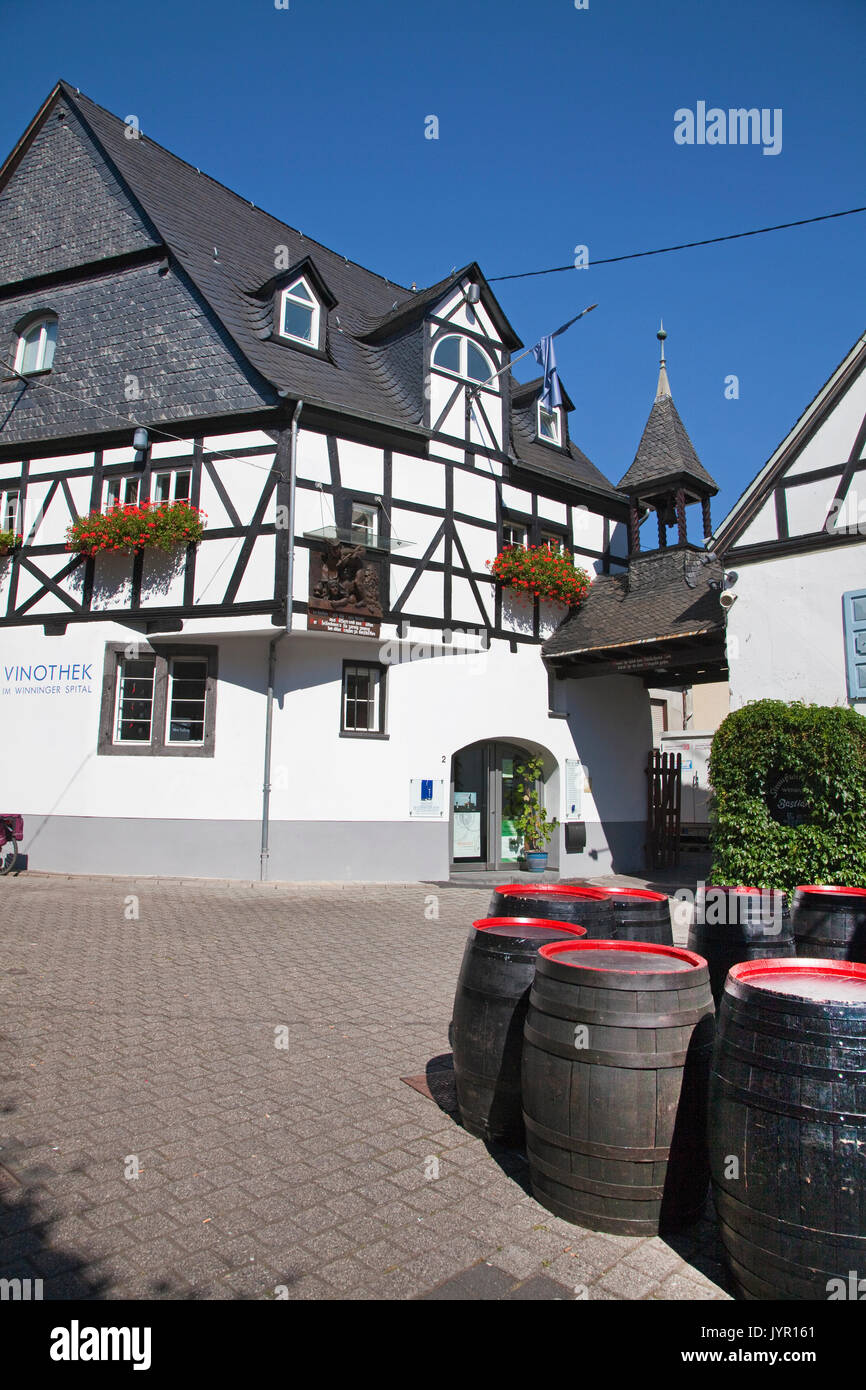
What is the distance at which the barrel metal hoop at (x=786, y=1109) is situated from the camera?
8.22 feet

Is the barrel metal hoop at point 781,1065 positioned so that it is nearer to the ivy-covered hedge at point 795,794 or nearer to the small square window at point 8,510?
the ivy-covered hedge at point 795,794

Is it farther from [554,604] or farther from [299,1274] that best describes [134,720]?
[299,1274]

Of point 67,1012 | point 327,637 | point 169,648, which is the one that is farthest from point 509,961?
point 169,648

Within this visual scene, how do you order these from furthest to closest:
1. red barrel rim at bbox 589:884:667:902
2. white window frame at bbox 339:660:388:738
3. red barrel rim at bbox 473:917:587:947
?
white window frame at bbox 339:660:388:738 < red barrel rim at bbox 589:884:667:902 < red barrel rim at bbox 473:917:587:947

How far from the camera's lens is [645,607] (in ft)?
49.3

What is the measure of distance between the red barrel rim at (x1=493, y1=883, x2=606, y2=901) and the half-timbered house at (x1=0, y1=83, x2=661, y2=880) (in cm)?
809

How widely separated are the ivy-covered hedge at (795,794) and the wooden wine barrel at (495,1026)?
6510mm

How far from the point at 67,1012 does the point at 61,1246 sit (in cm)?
315

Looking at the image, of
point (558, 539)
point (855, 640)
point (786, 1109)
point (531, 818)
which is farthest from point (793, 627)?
point (786, 1109)

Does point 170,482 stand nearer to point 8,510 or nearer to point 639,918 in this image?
point 8,510

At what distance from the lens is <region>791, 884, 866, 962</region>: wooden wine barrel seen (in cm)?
486

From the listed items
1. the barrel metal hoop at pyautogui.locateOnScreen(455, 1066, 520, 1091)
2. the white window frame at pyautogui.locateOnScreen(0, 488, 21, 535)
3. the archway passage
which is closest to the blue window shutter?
the archway passage

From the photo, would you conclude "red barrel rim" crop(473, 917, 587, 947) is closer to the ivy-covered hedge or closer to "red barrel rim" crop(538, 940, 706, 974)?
"red barrel rim" crop(538, 940, 706, 974)

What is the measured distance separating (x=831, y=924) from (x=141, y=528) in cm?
1094
